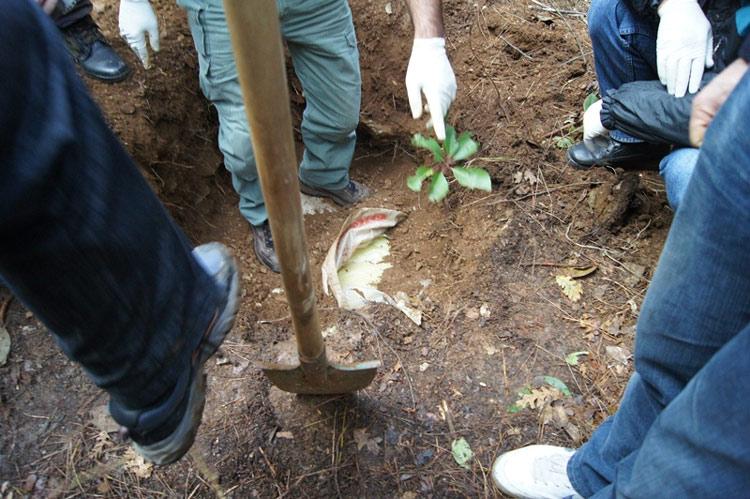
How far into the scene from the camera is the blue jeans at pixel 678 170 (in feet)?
5.96

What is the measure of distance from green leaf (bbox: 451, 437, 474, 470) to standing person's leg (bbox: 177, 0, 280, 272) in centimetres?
95

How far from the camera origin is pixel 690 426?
82 centimetres

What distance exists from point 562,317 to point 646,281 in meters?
0.39

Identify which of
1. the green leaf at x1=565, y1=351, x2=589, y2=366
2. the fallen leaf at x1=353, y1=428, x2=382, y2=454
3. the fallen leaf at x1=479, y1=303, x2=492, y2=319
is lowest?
the green leaf at x1=565, y1=351, x2=589, y2=366

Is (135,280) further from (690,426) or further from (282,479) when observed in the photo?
(690,426)

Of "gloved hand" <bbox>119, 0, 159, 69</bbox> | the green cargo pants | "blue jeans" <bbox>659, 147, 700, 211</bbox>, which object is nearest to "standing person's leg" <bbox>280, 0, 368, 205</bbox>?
the green cargo pants

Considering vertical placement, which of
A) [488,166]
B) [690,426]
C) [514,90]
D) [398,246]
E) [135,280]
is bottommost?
[398,246]

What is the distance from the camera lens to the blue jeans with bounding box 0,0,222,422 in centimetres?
78

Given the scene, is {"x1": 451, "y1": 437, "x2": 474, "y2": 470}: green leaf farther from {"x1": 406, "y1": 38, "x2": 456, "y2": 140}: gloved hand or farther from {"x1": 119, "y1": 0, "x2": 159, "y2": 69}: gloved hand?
{"x1": 119, "y1": 0, "x2": 159, "y2": 69}: gloved hand

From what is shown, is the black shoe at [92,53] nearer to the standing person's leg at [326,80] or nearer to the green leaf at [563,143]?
the standing person's leg at [326,80]

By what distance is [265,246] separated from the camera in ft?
8.11

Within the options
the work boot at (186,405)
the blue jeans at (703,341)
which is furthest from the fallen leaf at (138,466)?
the blue jeans at (703,341)

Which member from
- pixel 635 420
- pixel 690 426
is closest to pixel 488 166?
pixel 635 420

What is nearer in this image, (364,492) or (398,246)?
(364,492)
